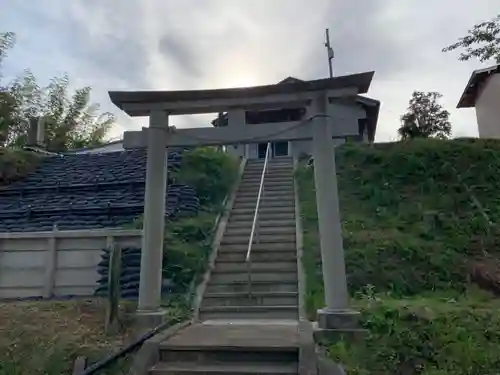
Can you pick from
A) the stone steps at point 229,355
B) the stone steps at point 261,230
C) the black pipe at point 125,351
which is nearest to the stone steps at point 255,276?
the stone steps at point 261,230

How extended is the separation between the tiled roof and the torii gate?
3.32m

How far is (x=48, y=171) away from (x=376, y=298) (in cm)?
1077

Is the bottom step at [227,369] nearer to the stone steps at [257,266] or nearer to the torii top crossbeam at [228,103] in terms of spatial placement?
the torii top crossbeam at [228,103]

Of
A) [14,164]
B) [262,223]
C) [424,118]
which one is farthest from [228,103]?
[424,118]

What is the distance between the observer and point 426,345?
470 cm

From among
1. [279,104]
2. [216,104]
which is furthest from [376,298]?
[216,104]

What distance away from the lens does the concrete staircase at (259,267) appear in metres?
6.61

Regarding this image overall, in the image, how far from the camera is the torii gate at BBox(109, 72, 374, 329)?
5.40 meters

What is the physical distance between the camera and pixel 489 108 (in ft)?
59.4

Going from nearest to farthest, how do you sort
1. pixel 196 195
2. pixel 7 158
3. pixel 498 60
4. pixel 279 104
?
pixel 279 104
pixel 196 195
pixel 7 158
pixel 498 60

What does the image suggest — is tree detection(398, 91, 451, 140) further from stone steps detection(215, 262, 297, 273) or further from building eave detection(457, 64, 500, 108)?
stone steps detection(215, 262, 297, 273)

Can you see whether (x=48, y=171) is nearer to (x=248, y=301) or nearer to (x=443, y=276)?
(x=248, y=301)

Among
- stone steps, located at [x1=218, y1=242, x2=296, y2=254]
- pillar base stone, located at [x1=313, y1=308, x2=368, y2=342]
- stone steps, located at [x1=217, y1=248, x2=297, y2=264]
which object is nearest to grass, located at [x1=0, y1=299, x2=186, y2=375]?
stone steps, located at [x1=217, y1=248, x2=297, y2=264]

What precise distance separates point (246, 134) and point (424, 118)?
1577cm
